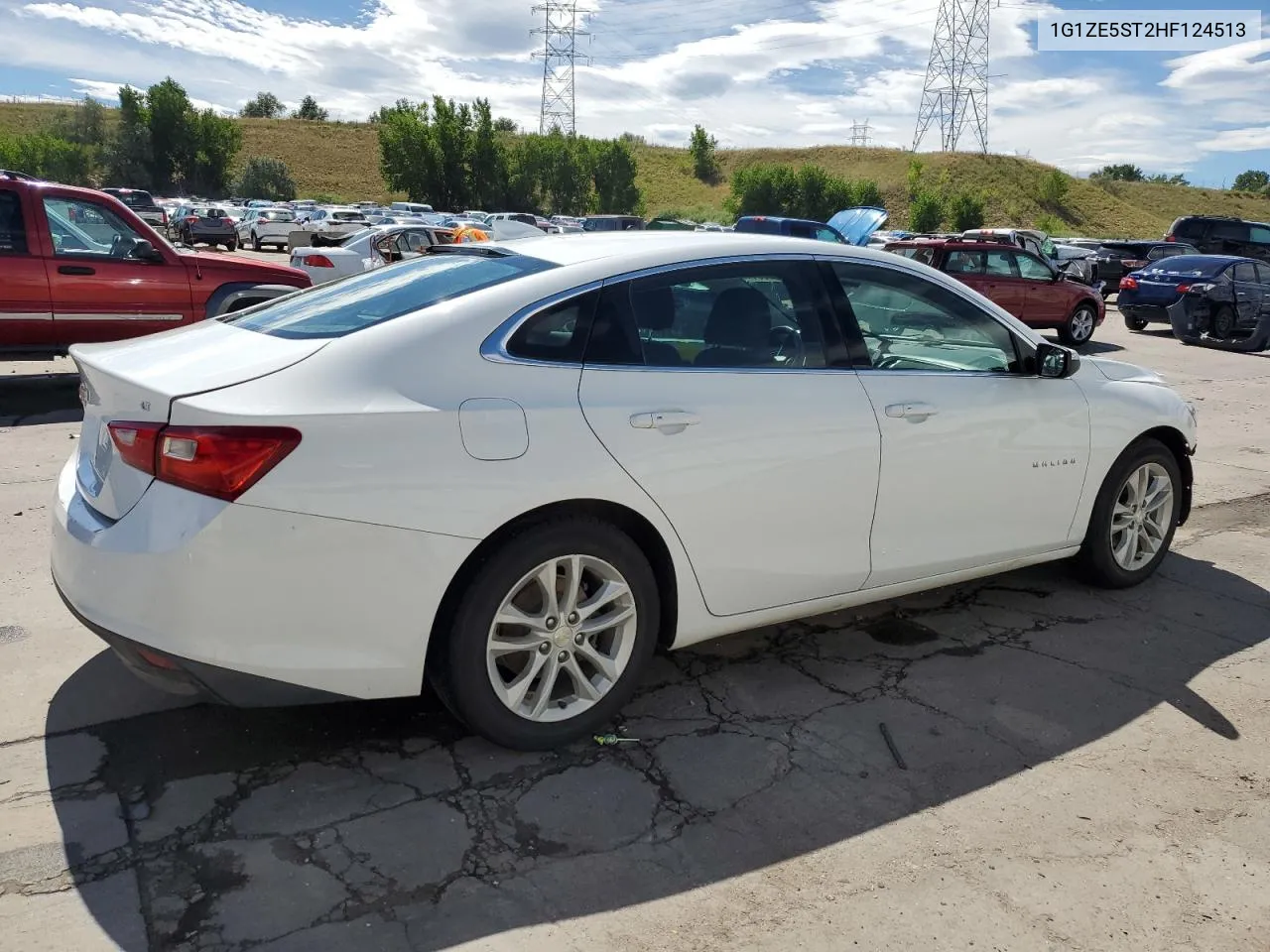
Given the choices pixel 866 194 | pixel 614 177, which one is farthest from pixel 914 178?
pixel 614 177

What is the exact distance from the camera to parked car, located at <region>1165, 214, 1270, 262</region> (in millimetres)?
28250

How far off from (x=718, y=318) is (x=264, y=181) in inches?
3362

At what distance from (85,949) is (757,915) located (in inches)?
61.5

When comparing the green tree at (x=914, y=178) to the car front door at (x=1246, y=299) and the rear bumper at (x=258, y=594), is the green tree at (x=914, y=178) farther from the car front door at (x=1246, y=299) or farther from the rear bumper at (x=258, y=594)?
the rear bumper at (x=258, y=594)

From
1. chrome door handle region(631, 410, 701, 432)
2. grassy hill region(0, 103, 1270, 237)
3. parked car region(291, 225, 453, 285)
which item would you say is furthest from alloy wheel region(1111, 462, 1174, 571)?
grassy hill region(0, 103, 1270, 237)

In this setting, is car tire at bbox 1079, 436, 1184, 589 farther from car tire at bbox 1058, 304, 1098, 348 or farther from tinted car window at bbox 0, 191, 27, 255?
car tire at bbox 1058, 304, 1098, 348

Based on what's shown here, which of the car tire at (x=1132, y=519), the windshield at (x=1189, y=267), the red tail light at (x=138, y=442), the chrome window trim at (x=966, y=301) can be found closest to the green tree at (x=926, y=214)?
the windshield at (x=1189, y=267)

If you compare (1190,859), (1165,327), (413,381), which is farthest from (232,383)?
(1165,327)

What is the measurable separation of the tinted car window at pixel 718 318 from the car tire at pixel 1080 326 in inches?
599

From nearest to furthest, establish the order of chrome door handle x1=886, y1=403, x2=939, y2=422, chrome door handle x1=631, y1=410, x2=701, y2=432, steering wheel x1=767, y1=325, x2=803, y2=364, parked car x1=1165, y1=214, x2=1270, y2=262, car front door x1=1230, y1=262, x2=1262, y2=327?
chrome door handle x1=631, y1=410, x2=701, y2=432 → steering wheel x1=767, y1=325, x2=803, y2=364 → chrome door handle x1=886, y1=403, x2=939, y2=422 → car front door x1=1230, y1=262, x2=1262, y2=327 → parked car x1=1165, y1=214, x2=1270, y2=262

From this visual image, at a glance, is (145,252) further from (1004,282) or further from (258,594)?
(1004,282)

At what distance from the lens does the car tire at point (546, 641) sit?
9.46ft

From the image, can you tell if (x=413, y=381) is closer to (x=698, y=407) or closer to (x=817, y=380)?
(x=698, y=407)

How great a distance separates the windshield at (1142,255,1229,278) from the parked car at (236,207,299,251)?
28.6 metres
